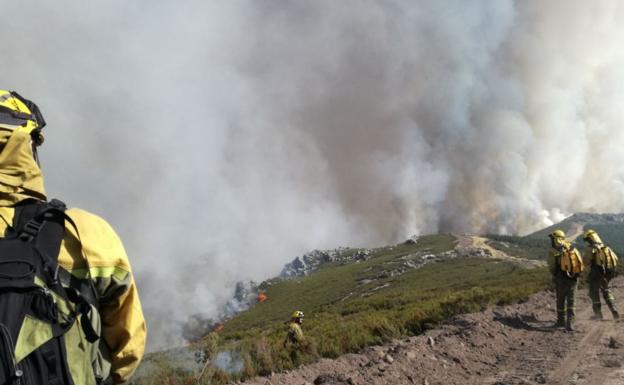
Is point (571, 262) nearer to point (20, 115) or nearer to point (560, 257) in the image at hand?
point (560, 257)

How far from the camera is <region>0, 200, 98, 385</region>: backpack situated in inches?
56.2

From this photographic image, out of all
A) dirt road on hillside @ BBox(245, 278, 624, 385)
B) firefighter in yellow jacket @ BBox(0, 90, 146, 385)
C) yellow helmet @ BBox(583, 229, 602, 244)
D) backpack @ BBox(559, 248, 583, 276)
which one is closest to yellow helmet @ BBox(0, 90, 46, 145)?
firefighter in yellow jacket @ BBox(0, 90, 146, 385)

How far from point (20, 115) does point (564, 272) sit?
37.7 feet

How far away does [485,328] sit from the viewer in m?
8.97

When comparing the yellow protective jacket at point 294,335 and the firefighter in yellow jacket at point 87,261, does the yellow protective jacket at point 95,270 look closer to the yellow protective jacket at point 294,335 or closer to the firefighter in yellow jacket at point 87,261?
the firefighter in yellow jacket at point 87,261

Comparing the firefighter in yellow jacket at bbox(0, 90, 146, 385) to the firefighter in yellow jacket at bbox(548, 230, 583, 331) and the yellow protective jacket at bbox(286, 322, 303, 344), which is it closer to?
the yellow protective jacket at bbox(286, 322, 303, 344)

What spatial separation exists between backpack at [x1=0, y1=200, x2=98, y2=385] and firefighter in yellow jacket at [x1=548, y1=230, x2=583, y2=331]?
10.5 meters

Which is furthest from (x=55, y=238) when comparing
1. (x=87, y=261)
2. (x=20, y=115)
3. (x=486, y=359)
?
(x=486, y=359)

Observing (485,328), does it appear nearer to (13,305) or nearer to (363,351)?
(363,351)

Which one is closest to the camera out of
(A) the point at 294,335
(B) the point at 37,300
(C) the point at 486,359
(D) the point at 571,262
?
(B) the point at 37,300

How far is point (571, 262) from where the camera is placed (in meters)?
10.2

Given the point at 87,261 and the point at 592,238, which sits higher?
the point at 592,238

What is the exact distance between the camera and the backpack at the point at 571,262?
1008 centimetres

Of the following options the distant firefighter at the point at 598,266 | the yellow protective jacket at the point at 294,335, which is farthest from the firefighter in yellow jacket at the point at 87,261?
the distant firefighter at the point at 598,266
